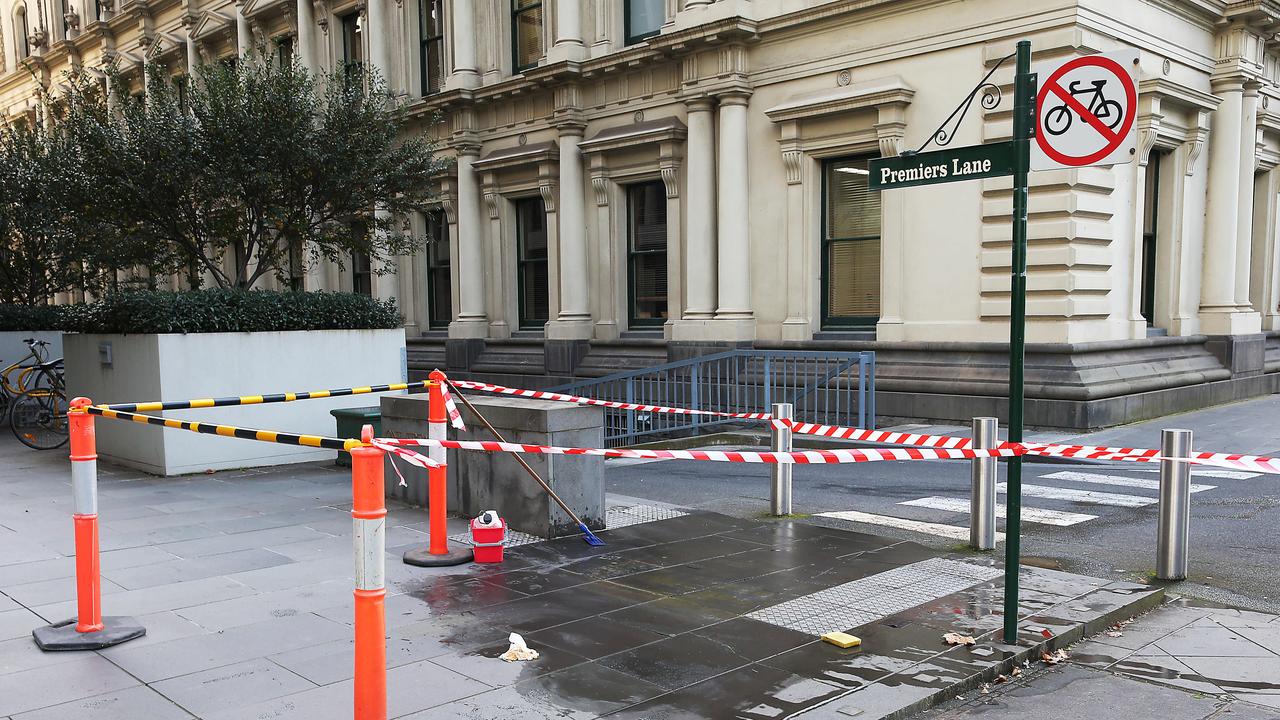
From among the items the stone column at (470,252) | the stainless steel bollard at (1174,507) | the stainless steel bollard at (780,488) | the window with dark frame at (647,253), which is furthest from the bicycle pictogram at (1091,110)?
the stone column at (470,252)

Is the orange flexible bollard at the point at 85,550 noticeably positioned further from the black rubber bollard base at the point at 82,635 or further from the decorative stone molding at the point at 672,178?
the decorative stone molding at the point at 672,178

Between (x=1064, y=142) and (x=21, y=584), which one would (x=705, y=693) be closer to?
(x=1064, y=142)

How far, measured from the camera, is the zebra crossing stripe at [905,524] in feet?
26.3

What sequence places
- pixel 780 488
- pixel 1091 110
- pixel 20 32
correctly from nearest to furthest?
pixel 1091 110, pixel 780 488, pixel 20 32

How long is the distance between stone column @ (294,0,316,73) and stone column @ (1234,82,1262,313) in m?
21.0

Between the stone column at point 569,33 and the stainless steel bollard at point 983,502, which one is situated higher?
the stone column at point 569,33

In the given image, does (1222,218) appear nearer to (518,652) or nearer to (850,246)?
(850,246)

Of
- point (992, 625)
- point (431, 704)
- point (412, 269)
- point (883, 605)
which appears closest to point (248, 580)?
point (431, 704)

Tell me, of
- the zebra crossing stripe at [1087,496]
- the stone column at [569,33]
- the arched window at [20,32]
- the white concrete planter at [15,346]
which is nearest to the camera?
the zebra crossing stripe at [1087,496]

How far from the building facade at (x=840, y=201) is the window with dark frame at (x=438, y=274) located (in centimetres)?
38

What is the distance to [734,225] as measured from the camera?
16953 mm

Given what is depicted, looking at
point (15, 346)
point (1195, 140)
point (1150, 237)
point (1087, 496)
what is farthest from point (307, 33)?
point (1087, 496)

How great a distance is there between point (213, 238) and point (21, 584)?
30.0 ft

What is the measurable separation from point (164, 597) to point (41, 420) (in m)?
9.43
